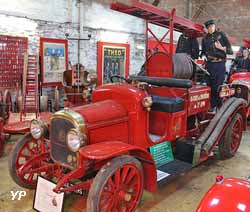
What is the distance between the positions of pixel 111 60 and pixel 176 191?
5917 millimetres

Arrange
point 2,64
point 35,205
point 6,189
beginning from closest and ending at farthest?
1. point 35,205
2. point 6,189
3. point 2,64

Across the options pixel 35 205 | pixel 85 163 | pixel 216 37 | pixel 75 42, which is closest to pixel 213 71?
pixel 216 37

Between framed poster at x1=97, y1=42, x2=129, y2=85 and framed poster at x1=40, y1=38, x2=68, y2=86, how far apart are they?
1.16m

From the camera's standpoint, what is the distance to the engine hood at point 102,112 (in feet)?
8.82

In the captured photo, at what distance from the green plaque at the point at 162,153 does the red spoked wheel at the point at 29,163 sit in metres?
1.17

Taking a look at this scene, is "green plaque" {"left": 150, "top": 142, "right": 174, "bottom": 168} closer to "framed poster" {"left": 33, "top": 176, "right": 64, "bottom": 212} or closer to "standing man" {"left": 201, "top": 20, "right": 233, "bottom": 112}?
"framed poster" {"left": 33, "top": 176, "right": 64, "bottom": 212}

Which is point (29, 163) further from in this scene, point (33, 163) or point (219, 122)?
point (219, 122)

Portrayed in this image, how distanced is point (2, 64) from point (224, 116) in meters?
4.75

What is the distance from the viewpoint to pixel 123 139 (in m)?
2.94

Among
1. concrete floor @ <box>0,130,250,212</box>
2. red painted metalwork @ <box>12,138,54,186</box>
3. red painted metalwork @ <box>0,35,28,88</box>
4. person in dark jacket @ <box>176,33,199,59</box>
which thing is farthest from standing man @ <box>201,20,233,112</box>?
red painted metalwork @ <box>0,35,28,88</box>

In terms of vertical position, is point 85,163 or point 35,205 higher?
point 85,163

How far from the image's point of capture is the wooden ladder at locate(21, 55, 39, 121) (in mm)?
6067

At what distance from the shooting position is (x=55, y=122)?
9.19 feet

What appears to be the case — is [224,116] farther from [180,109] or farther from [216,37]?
[216,37]
